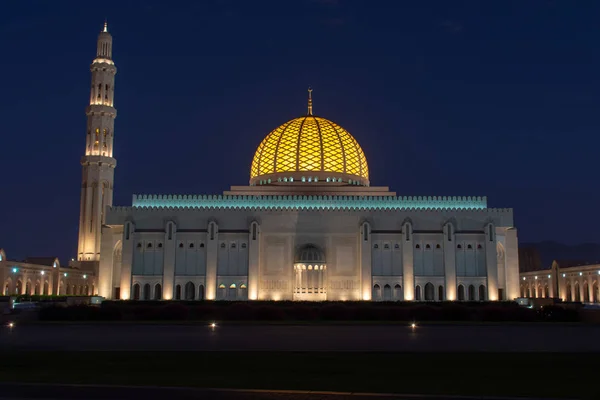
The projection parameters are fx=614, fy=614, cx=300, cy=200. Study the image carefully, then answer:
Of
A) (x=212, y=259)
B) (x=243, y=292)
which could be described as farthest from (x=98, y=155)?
(x=243, y=292)

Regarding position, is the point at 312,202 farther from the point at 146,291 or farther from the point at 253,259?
the point at 146,291

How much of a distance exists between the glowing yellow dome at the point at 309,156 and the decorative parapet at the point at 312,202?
6102 millimetres

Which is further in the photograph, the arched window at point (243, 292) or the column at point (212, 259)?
the arched window at point (243, 292)

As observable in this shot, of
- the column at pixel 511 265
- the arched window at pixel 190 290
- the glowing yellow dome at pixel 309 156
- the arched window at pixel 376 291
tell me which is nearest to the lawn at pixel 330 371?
the arched window at pixel 376 291

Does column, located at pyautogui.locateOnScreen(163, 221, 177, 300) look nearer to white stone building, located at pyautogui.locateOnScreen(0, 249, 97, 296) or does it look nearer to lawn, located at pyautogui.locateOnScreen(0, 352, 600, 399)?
white stone building, located at pyautogui.locateOnScreen(0, 249, 97, 296)

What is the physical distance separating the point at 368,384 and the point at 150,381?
342 centimetres

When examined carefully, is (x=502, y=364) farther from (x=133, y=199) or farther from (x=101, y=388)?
(x=133, y=199)

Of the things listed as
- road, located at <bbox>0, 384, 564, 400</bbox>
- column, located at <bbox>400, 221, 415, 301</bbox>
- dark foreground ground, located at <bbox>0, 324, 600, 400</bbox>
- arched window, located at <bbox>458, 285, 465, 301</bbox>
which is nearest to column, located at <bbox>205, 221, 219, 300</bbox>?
column, located at <bbox>400, 221, 415, 301</bbox>

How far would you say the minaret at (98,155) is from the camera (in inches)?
2215

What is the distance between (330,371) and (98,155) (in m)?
50.1

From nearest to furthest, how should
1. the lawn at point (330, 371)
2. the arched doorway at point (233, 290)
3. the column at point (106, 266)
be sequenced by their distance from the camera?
the lawn at point (330, 371), the arched doorway at point (233, 290), the column at point (106, 266)

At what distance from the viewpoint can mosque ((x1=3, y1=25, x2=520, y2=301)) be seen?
4803cm

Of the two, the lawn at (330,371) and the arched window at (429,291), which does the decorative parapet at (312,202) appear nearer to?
the arched window at (429,291)

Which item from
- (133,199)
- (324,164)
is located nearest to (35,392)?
(133,199)
